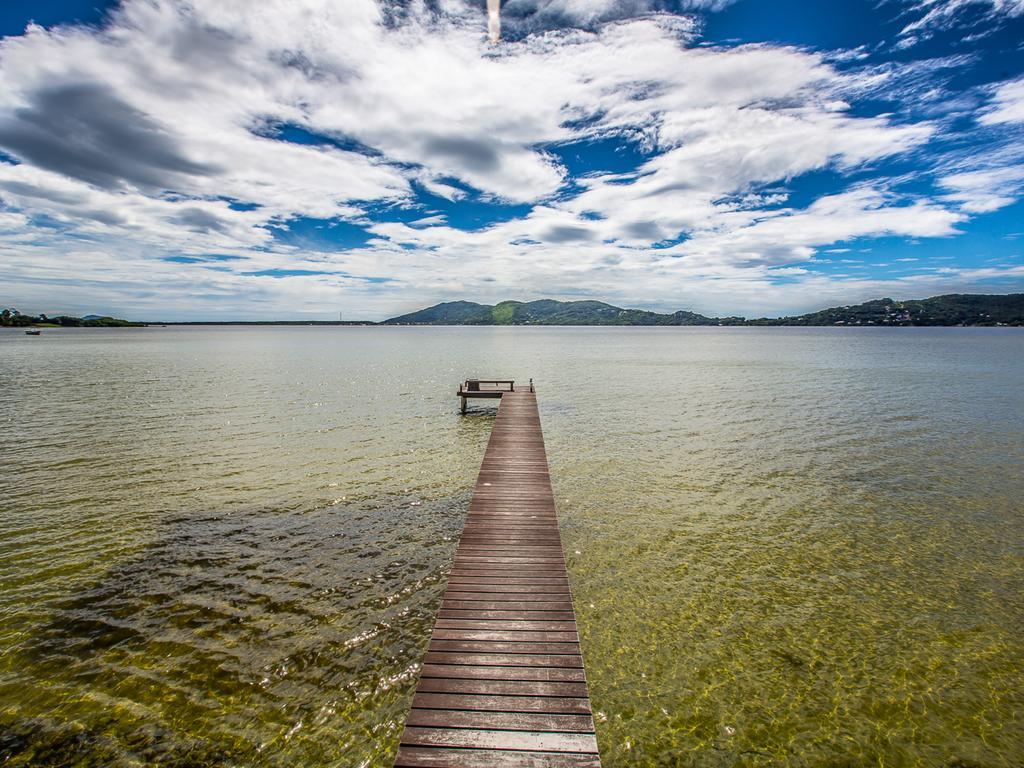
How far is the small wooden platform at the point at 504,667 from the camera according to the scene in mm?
6098

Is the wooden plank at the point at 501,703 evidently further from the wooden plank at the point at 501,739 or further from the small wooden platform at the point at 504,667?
the wooden plank at the point at 501,739

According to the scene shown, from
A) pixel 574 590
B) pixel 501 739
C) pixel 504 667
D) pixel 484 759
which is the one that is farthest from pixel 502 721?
pixel 574 590

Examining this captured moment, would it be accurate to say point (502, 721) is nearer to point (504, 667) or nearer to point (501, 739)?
point (501, 739)

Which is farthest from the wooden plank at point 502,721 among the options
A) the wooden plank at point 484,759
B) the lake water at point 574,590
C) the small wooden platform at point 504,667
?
the lake water at point 574,590

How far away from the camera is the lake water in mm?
7832

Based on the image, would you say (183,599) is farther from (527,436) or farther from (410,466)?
(527,436)

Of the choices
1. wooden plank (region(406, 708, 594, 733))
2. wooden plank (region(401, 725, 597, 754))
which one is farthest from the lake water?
wooden plank (region(401, 725, 597, 754))

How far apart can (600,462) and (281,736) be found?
16.6 meters

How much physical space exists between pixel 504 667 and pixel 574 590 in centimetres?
465

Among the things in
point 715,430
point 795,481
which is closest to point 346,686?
point 795,481

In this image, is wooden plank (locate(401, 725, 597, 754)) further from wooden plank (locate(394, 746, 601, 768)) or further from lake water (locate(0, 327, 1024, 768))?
lake water (locate(0, 327, 1024, 768))

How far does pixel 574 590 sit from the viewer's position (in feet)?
38.9

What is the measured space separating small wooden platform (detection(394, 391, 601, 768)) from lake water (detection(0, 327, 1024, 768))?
1.39 meters

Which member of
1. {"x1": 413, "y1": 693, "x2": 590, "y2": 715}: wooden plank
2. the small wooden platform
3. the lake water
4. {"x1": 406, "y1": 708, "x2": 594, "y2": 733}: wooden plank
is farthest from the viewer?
the lake water
